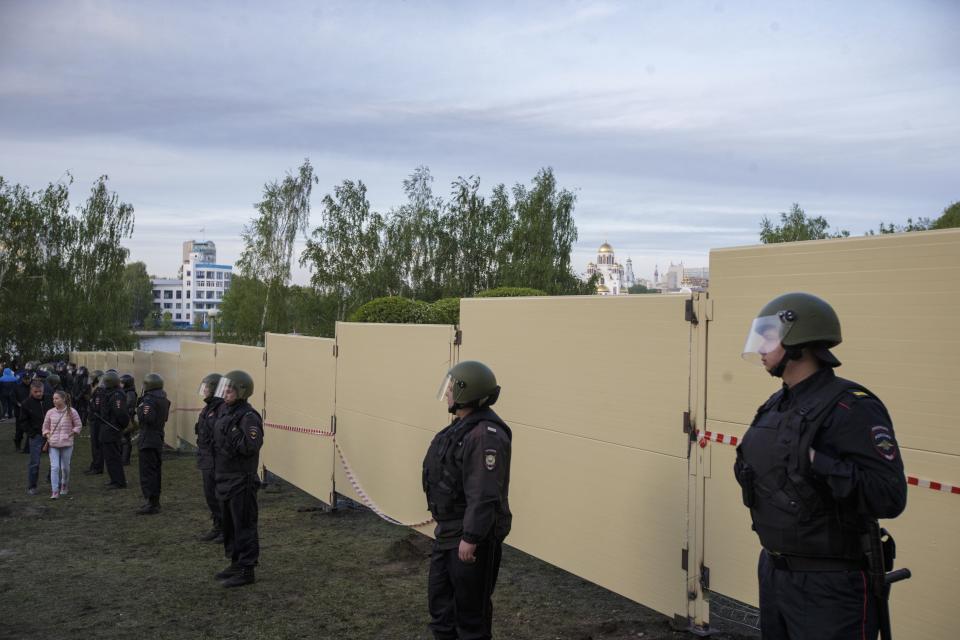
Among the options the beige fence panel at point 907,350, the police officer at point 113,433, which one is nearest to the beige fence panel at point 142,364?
the police officer at point 113,433

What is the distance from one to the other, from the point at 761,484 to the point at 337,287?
44.7 m

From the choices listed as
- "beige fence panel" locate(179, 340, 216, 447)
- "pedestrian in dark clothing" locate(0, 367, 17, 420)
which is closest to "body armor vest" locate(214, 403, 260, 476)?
"beige fence panel" locate(179, 340, 216, 447)

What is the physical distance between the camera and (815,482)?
10.7 ft

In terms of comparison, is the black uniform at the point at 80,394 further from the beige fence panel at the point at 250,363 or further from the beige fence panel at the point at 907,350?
the beige fence panel at the point at 907,350

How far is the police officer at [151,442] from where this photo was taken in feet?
37.4

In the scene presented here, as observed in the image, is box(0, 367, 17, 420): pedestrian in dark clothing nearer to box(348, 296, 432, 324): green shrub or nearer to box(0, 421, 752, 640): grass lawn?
box(348, 296, 432, 324): green shrub

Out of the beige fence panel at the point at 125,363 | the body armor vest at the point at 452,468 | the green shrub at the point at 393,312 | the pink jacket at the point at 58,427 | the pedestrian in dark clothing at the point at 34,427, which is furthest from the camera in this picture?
the beige fence panel at the point at 125,363

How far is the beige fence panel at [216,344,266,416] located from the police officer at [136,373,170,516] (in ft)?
5.23

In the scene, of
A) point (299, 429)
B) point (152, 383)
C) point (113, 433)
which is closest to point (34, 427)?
point (113, 433)

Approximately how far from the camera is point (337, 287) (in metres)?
47.0

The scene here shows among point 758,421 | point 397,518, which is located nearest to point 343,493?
point 397,518

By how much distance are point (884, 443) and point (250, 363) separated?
12.2 meters

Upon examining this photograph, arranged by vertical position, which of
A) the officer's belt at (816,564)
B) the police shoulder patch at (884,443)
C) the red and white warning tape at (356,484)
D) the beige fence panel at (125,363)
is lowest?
the red and white warning tape at (356,484)

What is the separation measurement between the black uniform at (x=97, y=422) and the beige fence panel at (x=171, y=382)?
3604 mm
